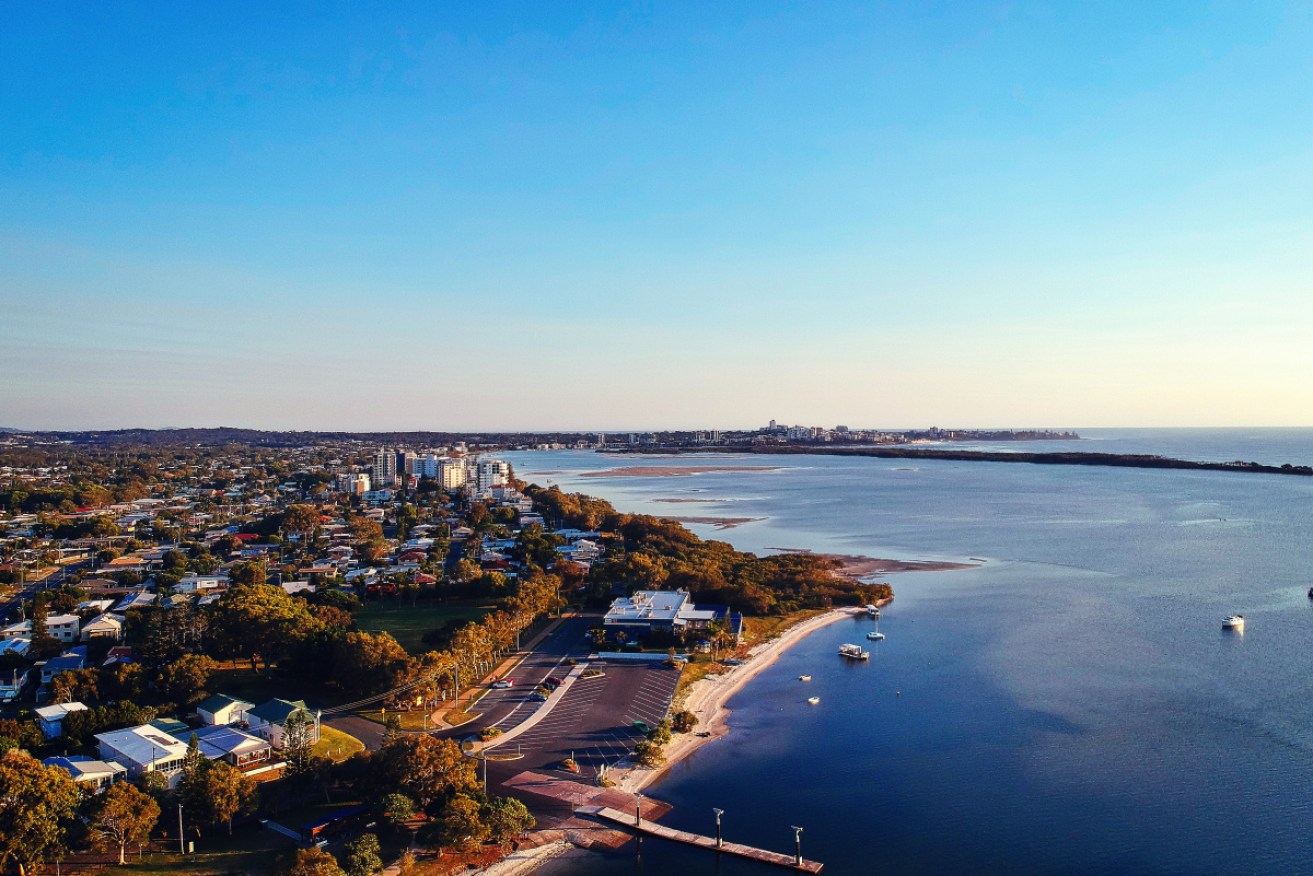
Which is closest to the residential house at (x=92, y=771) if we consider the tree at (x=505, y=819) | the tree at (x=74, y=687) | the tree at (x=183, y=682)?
the tree at (x=183, y=682)

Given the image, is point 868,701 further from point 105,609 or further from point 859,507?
point 859,507

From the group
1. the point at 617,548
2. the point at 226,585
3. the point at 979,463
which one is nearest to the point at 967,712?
the point at 617,548

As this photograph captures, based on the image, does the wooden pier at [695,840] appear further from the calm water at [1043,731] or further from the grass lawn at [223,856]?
the grass lawn at [223,856]

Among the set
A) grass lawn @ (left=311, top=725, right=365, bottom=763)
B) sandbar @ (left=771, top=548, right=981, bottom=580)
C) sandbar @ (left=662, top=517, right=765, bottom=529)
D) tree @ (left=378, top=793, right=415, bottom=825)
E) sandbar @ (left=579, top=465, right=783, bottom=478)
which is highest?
sandbar @ (left=579, top=465, right=783, bottom=478)

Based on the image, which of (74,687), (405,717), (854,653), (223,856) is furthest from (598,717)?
(74,687)

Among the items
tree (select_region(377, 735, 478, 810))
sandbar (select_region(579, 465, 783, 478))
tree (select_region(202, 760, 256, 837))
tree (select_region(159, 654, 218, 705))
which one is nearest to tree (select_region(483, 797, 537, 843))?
tree (select_region(377, 735, 478, 810))

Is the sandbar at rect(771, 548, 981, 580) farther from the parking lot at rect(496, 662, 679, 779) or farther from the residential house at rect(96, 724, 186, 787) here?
the residential house at rect(96, 724, 186, 787)
